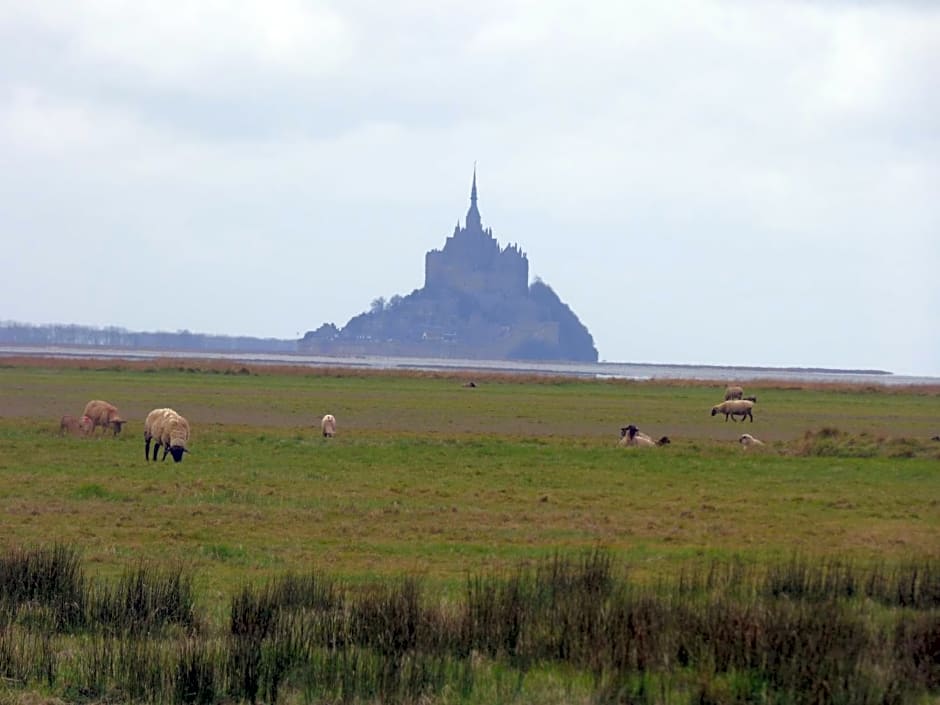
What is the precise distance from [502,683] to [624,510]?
11.0 m

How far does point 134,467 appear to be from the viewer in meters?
25.1

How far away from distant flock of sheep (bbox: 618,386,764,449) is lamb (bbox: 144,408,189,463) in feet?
38.2

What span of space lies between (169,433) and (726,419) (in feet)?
90.1

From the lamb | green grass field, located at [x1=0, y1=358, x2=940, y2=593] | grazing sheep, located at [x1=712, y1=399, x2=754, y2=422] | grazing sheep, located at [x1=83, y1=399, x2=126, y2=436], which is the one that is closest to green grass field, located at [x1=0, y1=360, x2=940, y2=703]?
green grass field, located at [x1=0, y1=358, x2=940, y2=593]

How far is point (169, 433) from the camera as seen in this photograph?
26641mm

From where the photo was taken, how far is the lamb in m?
26.5

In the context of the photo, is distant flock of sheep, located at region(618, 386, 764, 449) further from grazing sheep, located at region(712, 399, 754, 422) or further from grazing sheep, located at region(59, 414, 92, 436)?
grazing sheep, located at region(59, 414, 92, 436)

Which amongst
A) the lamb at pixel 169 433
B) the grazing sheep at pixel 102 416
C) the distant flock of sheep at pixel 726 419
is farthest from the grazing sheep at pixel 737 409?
the lamb at pixel 169 433

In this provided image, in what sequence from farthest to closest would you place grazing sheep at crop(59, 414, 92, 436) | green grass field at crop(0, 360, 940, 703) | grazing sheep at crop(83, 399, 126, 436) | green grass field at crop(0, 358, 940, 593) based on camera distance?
1. grazing sheep at crop(83, 399, 126, 436)
2. grazing sheep at crop(59, 414, 92, 436)
3. green grass field at crop(0, 358, 940, 593)
4. green grass field at crop(0, 360, 940, 703)

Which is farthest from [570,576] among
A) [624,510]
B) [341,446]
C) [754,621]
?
[341,446]

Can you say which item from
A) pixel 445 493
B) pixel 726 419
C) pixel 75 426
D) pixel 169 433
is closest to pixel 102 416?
pixel 75 426

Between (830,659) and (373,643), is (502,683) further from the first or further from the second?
(830,659)

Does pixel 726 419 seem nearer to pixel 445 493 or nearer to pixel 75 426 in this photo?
pixel 75 426

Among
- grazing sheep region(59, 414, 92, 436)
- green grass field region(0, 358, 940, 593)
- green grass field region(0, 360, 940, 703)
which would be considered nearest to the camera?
green grass field region(0, 360, 940, 703)
